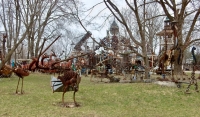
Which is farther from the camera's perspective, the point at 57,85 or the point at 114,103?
the point at 114,103

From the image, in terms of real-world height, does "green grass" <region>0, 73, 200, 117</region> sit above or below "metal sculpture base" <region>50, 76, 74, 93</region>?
below

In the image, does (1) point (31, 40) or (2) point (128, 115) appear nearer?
(2) point (128, 115)

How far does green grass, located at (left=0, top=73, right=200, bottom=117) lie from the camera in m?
8.06

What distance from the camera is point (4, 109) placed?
8148 millimetres

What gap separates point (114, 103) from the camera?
9.97 metres

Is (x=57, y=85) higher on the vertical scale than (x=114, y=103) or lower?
higher

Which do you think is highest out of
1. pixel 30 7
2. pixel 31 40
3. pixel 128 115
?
pixel 30 7

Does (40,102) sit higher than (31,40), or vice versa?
(31,40)

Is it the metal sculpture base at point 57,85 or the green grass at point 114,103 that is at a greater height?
the metal sculpture base at point 57,85

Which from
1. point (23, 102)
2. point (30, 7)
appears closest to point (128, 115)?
point (23, 102)

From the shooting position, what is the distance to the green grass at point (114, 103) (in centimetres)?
806

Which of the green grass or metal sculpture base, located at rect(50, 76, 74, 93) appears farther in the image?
metal sculpture base, located at rect(50, 76, 74, 93)

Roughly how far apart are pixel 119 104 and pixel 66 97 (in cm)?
245

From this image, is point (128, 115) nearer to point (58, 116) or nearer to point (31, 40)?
point (58, 116)
